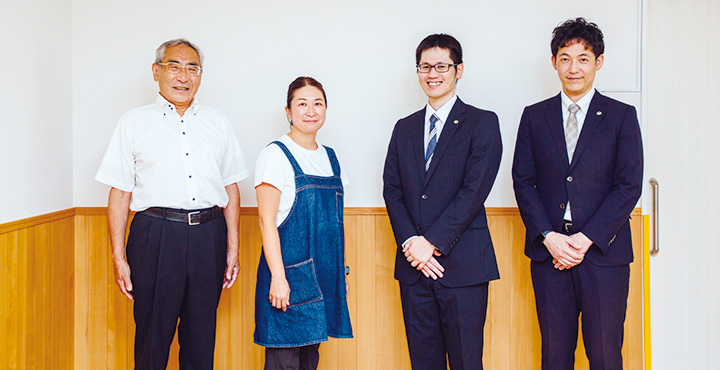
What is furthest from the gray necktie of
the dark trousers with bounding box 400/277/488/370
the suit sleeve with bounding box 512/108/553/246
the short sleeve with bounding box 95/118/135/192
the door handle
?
the short sleeve with bounding box 95/118/135/192

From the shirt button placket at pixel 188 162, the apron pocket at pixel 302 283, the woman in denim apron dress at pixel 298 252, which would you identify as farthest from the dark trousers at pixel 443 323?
the shirt button placket at pixel 188 162

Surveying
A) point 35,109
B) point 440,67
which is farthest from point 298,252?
point 35,109

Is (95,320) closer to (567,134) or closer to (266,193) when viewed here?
(266,193)

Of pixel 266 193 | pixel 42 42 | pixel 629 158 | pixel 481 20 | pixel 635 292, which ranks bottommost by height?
pixel 635 292

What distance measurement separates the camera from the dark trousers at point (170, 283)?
2029 millimetres

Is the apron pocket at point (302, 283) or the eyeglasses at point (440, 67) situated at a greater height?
the eyeglasses at point (440, 67)

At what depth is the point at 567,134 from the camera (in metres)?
2.04

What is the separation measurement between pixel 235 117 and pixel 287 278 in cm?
114

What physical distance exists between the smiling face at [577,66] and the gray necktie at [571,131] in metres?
0.07

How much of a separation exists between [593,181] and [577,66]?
0.50m

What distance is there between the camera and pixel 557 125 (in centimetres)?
204

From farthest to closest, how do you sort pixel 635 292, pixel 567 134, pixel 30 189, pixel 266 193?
pixel 635 292 < pixel 30 189 < pixel 567 134 < pixel 266 193

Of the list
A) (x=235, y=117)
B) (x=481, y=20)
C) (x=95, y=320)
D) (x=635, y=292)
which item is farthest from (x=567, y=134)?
(x=95, y=320)

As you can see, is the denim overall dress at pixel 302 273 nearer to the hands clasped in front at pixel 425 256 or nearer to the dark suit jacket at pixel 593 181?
the hands clasped in front at pixel 425 256
